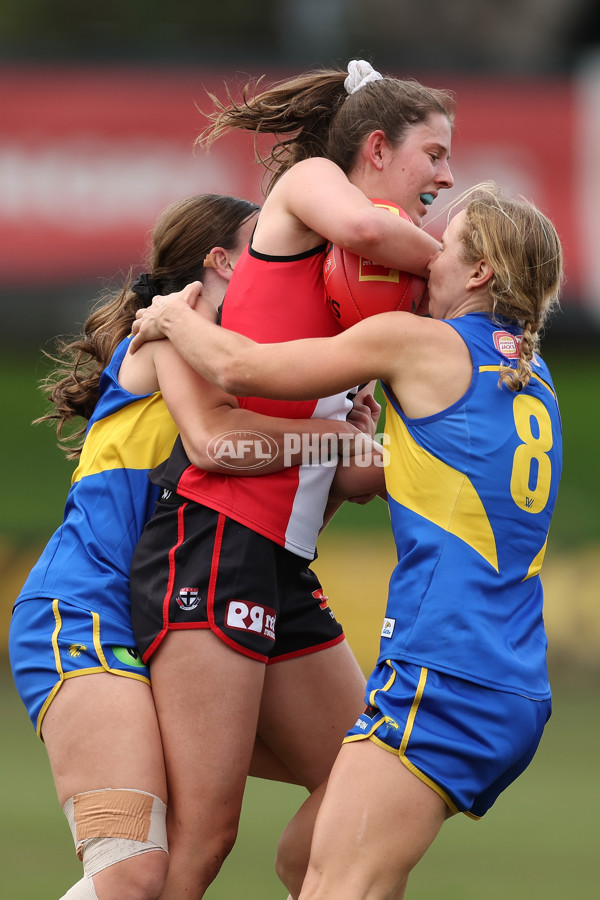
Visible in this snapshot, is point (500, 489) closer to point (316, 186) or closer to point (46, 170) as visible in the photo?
point (316, 186)

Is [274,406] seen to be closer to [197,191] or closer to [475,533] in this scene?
[475,533]

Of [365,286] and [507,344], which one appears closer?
[507,344]

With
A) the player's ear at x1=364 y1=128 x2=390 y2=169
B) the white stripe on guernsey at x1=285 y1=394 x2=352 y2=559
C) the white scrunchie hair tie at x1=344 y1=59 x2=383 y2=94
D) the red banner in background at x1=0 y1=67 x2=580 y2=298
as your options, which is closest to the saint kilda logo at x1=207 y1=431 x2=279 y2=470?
the white stripe on guernsey at x1=285 y1=394 x2=352 y2=559

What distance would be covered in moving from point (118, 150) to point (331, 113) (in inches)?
321

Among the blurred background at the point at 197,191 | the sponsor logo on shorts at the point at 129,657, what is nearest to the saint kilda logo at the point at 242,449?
the sponsor logo on shorts at the point at 129,657

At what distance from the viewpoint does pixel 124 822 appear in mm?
3078

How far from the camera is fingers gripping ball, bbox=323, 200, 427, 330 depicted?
3.19m

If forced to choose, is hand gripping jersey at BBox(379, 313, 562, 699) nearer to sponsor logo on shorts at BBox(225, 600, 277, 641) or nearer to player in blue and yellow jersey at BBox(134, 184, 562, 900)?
player in blue and yellow jersey at BBox(134, 184, 562, 900)

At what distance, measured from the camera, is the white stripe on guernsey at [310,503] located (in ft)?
11.0

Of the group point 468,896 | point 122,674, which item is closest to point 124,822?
point 122,674

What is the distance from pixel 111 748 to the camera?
10.3 ft

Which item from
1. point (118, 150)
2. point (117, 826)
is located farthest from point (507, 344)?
point (118, 150)

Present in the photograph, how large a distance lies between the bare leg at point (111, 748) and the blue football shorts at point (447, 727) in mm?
612

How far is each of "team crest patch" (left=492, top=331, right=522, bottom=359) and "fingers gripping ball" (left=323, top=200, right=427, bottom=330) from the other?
0.33m
